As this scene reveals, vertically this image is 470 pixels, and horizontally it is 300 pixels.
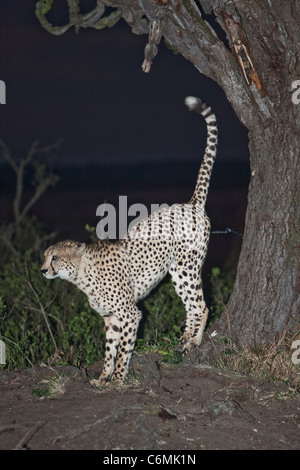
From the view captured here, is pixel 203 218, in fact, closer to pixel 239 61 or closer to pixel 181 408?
pixel 239 61

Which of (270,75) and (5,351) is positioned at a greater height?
(270,75)

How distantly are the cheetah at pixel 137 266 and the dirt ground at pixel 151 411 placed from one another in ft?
1.00

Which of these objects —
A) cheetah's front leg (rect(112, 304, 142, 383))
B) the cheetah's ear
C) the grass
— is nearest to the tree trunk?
the grass

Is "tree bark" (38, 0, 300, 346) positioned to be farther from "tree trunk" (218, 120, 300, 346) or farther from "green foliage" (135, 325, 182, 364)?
"green foliage" (135, 325, 182, 364)

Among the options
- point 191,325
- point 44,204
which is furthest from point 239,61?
point 44,204

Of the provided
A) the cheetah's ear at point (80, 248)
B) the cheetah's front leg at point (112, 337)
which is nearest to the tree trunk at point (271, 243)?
the cheetah's front leg at point (112, 337)

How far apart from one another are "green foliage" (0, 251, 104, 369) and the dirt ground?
0.86m

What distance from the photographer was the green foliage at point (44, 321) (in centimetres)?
562

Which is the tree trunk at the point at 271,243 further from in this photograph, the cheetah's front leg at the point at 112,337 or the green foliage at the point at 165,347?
the cheetah's front leg at the point at 112,337

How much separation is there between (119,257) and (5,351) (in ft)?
4.39

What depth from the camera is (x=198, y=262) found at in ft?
16.8

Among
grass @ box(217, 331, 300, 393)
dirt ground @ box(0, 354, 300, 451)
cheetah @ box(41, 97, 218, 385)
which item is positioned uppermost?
cheetah @ box(41, 97, 218, 385)

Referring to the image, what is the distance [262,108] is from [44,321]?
317 centimetres

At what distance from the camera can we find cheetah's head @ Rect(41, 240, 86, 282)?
457cm
